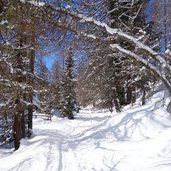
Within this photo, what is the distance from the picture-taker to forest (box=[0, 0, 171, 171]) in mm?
4605

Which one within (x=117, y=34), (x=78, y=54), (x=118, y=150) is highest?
(x=78, y=54)

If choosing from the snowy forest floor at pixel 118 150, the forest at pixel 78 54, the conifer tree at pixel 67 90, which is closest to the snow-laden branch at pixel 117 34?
the forest at pixel 78 54

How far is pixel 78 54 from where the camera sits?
1322cm

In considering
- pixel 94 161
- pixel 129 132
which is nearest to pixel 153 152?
pixel 94 161

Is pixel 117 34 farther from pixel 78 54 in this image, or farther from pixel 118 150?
pixel 78 54

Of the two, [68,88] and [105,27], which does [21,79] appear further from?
[68,88]

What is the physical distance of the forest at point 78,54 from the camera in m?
4.61

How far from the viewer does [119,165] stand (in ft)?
Result: 23.4

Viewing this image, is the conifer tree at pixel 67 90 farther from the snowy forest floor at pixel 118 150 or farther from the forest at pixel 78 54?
the snowy forest floor at pixel 118 150

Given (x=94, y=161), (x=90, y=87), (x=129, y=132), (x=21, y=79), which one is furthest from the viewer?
(x=90, y=87)

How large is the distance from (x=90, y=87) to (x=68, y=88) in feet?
47.1

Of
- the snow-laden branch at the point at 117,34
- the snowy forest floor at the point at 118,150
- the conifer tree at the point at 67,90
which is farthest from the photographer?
the conifer tree at the point at 67,90

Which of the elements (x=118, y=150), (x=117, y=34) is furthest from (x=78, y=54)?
(x=117, y=34)

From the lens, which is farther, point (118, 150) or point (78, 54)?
point (78, 54)
